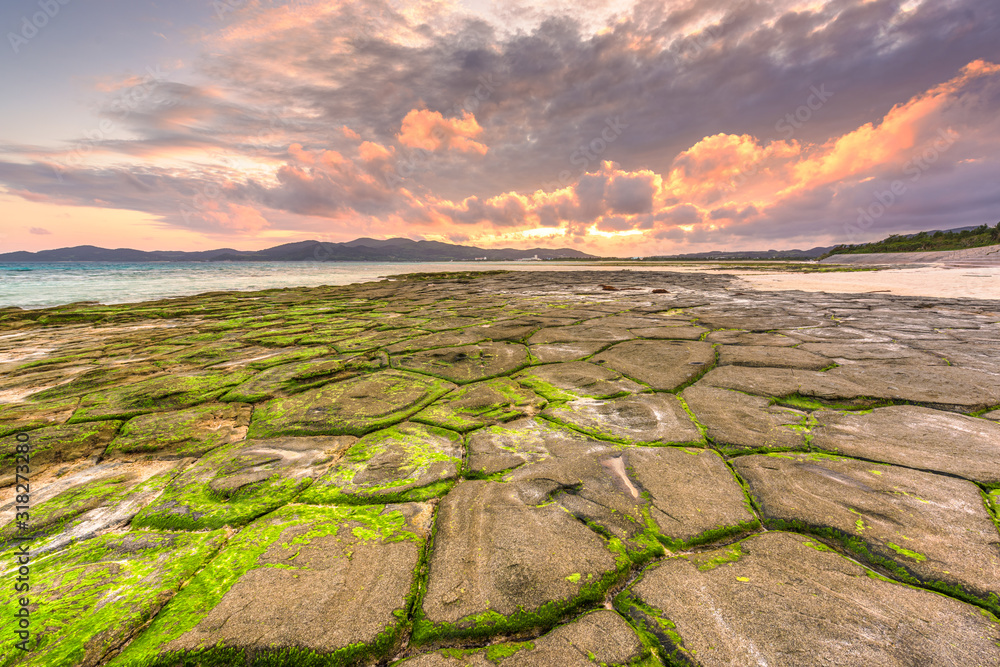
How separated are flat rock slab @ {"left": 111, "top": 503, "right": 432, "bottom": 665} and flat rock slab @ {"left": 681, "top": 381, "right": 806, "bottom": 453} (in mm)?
1821

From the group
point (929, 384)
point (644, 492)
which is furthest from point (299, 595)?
point (929, 384)

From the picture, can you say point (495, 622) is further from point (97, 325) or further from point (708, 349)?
point (97, 325)


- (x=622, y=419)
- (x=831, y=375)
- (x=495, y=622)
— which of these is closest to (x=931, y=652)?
(x=495, y=622)

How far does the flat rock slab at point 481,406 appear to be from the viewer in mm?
2518

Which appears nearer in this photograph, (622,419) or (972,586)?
(972,586)

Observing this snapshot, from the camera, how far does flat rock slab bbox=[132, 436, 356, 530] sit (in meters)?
1.67

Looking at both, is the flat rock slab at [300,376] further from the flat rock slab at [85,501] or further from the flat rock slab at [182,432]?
the flat rock slab at [85,501]

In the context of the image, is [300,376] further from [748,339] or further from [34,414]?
[748,339]

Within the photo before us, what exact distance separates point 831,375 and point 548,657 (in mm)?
3455

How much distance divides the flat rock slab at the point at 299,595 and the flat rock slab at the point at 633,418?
1228 millimetres

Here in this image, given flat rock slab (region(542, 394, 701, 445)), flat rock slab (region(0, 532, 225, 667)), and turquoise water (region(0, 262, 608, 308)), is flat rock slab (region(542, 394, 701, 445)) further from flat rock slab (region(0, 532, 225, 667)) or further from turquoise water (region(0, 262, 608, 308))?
turquoise water (region(0, 262, 608, 308))

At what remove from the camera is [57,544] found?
5.05 feet

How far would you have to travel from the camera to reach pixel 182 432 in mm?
2494

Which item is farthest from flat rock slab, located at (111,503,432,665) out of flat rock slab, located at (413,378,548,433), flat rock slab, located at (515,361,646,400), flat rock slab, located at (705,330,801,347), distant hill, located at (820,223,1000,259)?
distant hill, located at (820,223,1000,259)
